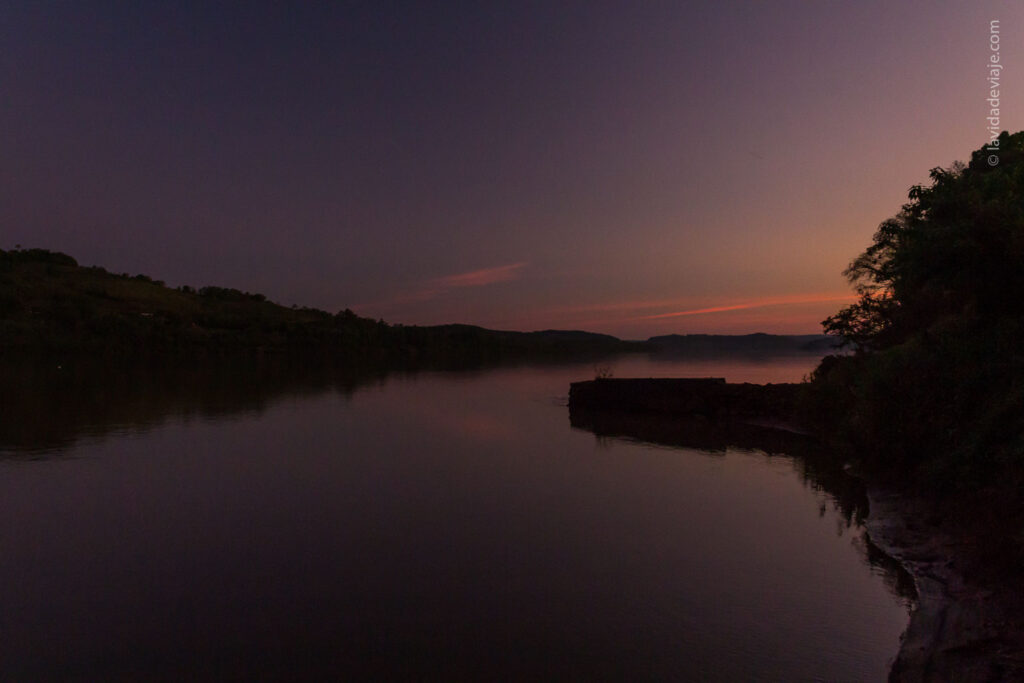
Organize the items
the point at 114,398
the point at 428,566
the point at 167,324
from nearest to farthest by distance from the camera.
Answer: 1. the point at 428,566
2. the point at 114,398
3. the point at 167,324

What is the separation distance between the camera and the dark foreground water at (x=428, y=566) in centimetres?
791

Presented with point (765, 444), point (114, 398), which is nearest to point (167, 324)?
point (114, 398)

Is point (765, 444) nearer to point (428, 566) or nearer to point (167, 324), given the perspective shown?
point (428, 566)

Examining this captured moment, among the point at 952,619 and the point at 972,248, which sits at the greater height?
the point at 972,248

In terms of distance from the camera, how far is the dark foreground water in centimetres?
791

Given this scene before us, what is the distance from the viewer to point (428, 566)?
11266mm

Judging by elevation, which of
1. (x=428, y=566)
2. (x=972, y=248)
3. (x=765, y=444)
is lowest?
(x=428, y=566)

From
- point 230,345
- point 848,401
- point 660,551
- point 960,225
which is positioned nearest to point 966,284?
point 960,225

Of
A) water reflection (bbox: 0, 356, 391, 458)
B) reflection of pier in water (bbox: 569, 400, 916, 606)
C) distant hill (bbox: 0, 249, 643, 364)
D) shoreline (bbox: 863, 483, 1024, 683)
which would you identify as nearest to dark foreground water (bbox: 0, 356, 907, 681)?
reflection of pier in water (bbox: 569, 400, 916, 606)

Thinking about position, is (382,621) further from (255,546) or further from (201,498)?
(201,498)

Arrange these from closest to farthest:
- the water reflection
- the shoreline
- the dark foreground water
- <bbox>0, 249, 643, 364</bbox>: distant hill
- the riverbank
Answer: the shoreline, the riverbank, the dark foreground water, the water reflection, <bbox>0, 249, 643, 364</bbox>: distant hill

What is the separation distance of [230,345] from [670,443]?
353 feet

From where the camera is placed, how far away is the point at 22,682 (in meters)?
7.16

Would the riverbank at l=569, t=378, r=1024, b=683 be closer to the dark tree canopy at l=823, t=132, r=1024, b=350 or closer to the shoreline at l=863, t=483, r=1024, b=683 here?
the shoreline at l=863, t=483, r=1024, b=683
